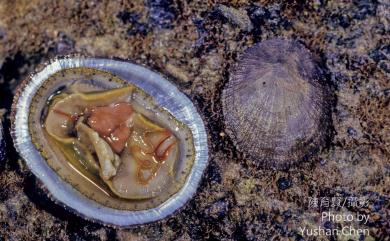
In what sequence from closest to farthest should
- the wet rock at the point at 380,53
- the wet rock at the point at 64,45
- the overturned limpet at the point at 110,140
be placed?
the overturned limpet at the point at 110,140, the wet rock at the point at 380,53, the wet rock at the point at 64,45

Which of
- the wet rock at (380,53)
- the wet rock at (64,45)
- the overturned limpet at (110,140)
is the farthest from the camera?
the wet rock at (64,45)

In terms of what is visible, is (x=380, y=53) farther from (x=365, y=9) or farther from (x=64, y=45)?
(x=64, y=45)

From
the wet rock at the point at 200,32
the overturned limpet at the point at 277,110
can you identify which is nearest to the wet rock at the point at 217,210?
the overturned limpet at the point at 277,110

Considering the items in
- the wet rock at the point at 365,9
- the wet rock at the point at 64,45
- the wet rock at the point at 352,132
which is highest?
the wet rock at the point at 365,9

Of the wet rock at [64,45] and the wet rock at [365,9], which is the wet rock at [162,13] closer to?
the wet rock at [64,45]

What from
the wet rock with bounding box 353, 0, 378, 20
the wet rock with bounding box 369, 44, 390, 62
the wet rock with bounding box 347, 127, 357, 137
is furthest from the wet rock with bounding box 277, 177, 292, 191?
the wet rock with bounding box 353, 0, 378, 20

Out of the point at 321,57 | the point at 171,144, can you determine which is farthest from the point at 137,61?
the point at 321,57

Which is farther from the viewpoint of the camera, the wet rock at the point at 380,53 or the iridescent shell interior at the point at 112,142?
the wet rock at the point at 380,53

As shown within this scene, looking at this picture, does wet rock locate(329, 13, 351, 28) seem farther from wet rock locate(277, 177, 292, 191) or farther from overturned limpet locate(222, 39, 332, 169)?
wet rock locate(277, 177, 292, 191)
